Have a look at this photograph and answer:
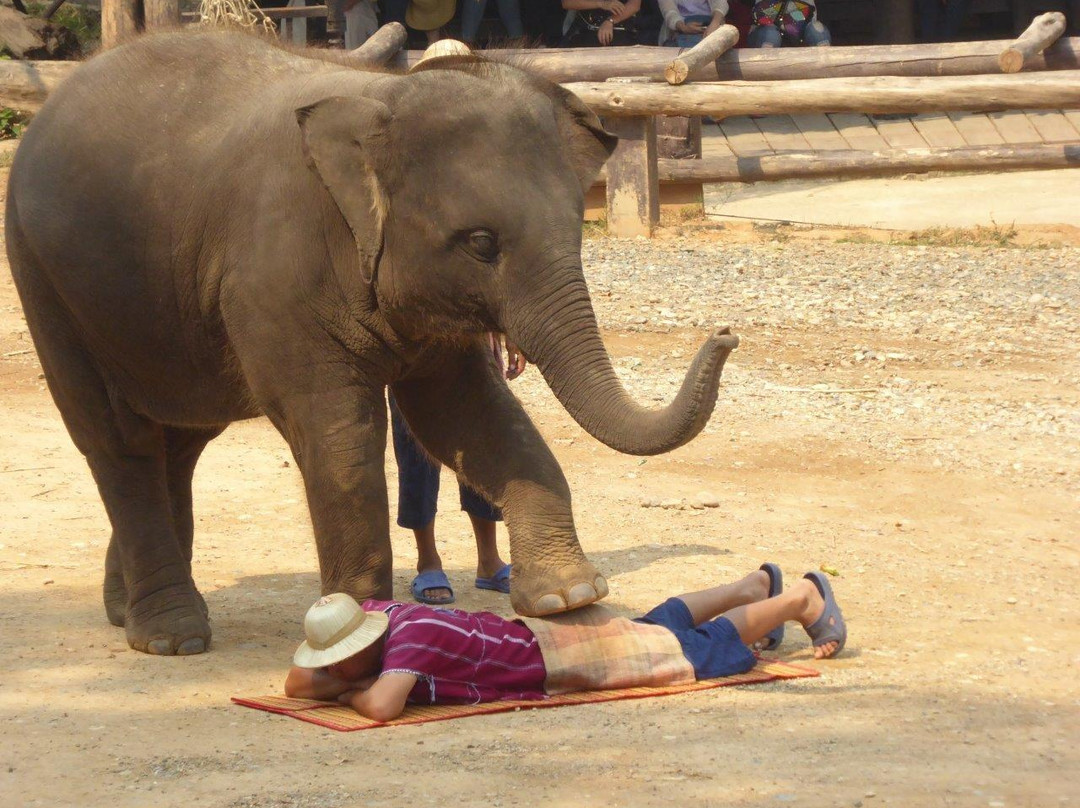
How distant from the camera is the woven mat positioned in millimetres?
4695

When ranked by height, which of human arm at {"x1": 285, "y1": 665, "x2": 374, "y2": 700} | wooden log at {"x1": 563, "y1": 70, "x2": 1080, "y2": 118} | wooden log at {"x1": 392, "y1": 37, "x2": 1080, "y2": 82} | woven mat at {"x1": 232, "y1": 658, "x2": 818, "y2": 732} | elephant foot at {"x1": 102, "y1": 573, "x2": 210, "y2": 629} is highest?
wooden log at {"x1": 392, "y1": 37, "x2": 1080, "y2": 82}

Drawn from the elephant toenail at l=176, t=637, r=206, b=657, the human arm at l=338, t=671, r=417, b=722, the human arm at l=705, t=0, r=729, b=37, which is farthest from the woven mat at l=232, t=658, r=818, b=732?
the human arm at l=705, t=0, r=729, b=37

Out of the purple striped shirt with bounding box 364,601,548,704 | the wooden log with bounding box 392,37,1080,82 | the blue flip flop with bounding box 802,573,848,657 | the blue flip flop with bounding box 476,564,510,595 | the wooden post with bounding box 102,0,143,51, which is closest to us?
A: the purple striped shirt with bounding box 364,601,548,704

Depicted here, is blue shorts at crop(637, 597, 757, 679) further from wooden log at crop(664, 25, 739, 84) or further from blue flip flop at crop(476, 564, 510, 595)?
wooden log at crop(664, 25, 739, 84)

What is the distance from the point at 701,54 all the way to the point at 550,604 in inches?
378

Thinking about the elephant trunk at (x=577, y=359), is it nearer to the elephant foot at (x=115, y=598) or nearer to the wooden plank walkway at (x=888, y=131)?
the elephant foot at (x=115, y=598)

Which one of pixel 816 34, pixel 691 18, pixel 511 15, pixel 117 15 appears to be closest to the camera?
pixel 117 15

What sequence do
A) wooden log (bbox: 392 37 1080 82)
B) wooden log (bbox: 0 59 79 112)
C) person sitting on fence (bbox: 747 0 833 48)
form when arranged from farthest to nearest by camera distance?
person sitting on fence (bbox: 747 0 833 48) → wooden log (bbox: 392 37 1080 82) → wooden log (bbox: 0 59 79 112)

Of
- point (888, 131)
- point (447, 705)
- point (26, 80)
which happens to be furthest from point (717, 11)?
point (447, 705)

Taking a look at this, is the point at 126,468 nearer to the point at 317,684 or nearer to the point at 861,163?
the point at 317,684

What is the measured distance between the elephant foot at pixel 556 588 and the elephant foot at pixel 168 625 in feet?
4.47

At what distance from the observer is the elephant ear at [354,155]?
15.4 ft

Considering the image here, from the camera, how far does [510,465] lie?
502 cm

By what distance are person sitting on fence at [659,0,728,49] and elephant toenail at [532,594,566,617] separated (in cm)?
1102
